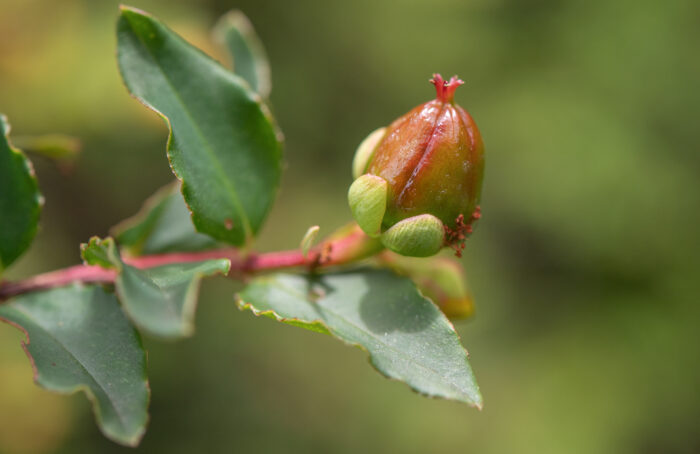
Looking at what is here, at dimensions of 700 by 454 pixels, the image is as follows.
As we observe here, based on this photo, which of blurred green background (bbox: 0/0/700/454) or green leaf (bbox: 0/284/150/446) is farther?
blurred green background (bbox: 0/0/700/454)

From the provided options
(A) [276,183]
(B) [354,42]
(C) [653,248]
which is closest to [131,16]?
(A) [276,183]

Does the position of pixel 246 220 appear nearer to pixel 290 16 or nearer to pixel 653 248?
pixel 653 248

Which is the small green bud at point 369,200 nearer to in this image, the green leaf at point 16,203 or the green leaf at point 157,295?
the green leaf at point 157,295

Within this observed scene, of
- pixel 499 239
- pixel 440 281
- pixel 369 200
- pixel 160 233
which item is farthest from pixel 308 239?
pixel 499 239

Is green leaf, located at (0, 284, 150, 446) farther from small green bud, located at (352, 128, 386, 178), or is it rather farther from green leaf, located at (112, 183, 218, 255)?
small green bud, located at (352, 128, 386, 178)

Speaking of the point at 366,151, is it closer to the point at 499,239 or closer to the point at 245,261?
the point at 245,261

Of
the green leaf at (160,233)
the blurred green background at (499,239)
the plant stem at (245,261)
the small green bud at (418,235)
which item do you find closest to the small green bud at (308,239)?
the plant stem at (245,261)

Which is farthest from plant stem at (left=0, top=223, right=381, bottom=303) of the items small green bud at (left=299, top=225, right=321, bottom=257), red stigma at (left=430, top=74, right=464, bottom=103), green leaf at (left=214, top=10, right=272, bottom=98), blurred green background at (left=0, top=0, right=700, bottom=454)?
blurred green background at (left=0, top=0, right=700, bottom=454)
